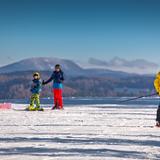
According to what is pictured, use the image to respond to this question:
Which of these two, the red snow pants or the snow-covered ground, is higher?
the red snow pants

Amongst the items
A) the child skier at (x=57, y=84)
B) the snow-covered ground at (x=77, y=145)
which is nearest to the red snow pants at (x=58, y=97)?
the child skier at (x=57, y=84)

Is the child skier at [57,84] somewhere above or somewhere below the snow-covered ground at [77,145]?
above

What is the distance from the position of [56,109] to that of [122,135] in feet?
37.6

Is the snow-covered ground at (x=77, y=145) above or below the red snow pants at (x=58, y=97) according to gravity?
below

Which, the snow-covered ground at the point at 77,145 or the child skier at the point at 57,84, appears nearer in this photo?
the snow-covered ground at the point at 77,145

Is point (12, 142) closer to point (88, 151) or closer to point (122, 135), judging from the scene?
point (88, 151)

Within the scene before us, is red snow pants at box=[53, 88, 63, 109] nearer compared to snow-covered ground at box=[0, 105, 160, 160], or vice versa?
snow-covered ground at box=[0, 105, 160, 160]

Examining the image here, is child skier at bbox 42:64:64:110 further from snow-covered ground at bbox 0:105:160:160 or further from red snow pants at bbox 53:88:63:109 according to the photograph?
snow-covered ground at bbox 0:105:160:160

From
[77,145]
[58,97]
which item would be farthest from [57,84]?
[77,145]

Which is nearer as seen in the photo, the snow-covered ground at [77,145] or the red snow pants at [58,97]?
the snow-covered ground at [77,145]

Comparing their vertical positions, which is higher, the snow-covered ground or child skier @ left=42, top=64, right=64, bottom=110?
child skier @ left=42, top=64, right=64, bottom=110

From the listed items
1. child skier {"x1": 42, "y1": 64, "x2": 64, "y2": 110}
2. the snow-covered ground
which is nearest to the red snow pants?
child skier {"x1": 42, "y1": 64, "x2": 64, "y2": 110}

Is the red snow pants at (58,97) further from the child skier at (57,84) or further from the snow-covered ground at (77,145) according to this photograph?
the snow-covered ground at (77,145)

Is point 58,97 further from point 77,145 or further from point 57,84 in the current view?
point 77,145
